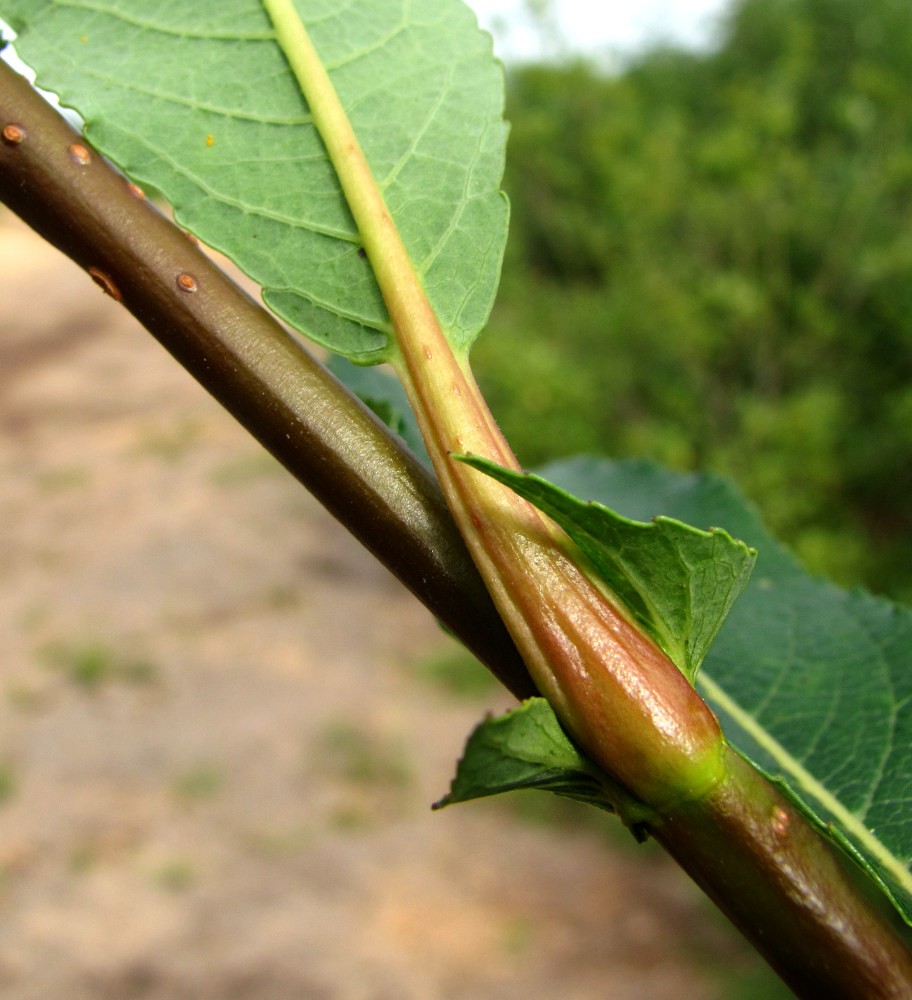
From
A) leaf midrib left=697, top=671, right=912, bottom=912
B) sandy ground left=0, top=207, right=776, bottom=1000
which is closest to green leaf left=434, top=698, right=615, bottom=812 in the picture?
leaf midrib left=697, top=671, right=912, bottom=912

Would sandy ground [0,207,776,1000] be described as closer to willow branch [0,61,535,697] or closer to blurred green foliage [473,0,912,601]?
blurred green foliage [473,0,912,601]

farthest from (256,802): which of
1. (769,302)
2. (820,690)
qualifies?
(820,690)

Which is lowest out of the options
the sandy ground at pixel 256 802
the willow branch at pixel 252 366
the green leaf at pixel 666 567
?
the green leaf at pixel 666 567

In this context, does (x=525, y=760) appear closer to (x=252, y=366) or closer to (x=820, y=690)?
(x=252, y=366)

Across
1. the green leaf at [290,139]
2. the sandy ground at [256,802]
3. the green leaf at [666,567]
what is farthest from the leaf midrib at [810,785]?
the sandy ground at [256,802]

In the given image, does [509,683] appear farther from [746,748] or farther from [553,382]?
[553,382]

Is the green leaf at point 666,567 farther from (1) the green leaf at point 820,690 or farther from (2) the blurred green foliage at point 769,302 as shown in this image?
(2) the blurred green foliage at point 769,302
